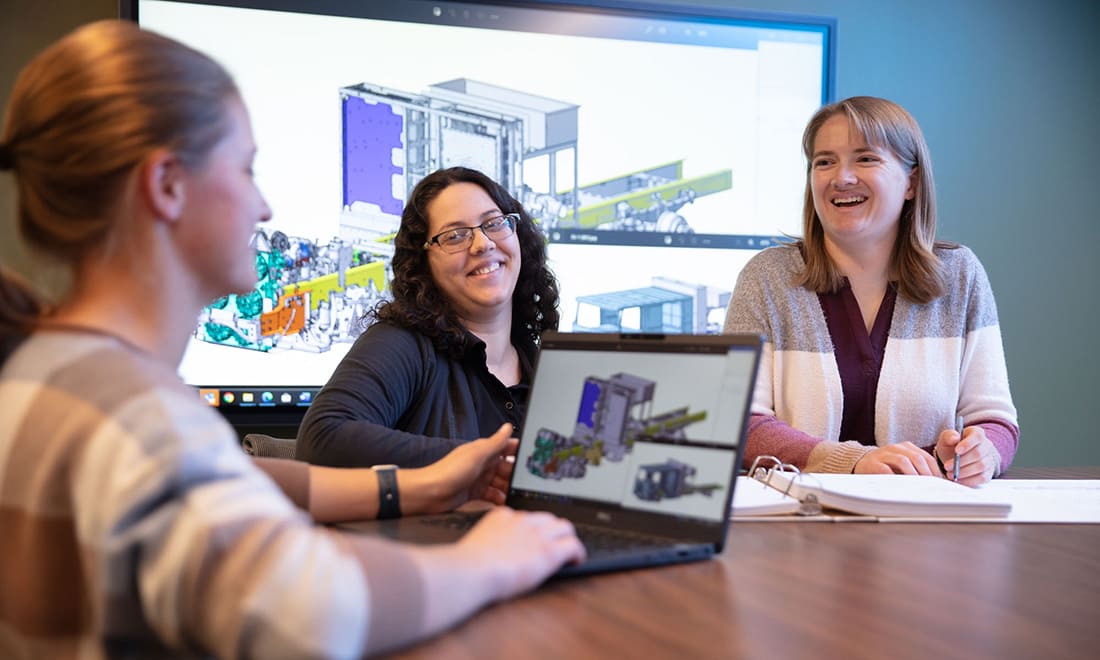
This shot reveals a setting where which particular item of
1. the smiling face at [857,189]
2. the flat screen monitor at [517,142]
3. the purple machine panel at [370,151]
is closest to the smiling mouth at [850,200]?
the smiling face at [857,189]

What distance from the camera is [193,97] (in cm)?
76

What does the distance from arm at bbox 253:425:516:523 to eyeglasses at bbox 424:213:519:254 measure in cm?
68

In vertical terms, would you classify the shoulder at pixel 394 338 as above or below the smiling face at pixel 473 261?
below

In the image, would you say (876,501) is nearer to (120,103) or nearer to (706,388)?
(706,388)

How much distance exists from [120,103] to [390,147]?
195 cm

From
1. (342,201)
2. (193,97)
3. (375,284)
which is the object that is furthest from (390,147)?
(193,97)

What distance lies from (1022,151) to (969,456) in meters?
2.12

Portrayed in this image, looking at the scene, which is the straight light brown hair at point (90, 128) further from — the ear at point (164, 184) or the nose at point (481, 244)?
the nose at point (481, 244)

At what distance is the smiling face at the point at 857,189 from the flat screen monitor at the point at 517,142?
16.5 inches

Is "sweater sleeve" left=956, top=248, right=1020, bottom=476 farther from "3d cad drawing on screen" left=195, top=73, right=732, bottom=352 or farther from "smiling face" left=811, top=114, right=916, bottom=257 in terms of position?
"3d cad drawing on screen" left=195, top=73, right=732, bottom=352

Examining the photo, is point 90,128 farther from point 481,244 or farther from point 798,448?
point 798,448

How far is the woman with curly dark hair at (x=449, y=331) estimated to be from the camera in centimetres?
158

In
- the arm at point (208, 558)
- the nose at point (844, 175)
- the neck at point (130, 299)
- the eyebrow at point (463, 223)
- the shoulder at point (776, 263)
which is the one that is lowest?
the arm at point (208, 558)

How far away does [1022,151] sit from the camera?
324 cm
